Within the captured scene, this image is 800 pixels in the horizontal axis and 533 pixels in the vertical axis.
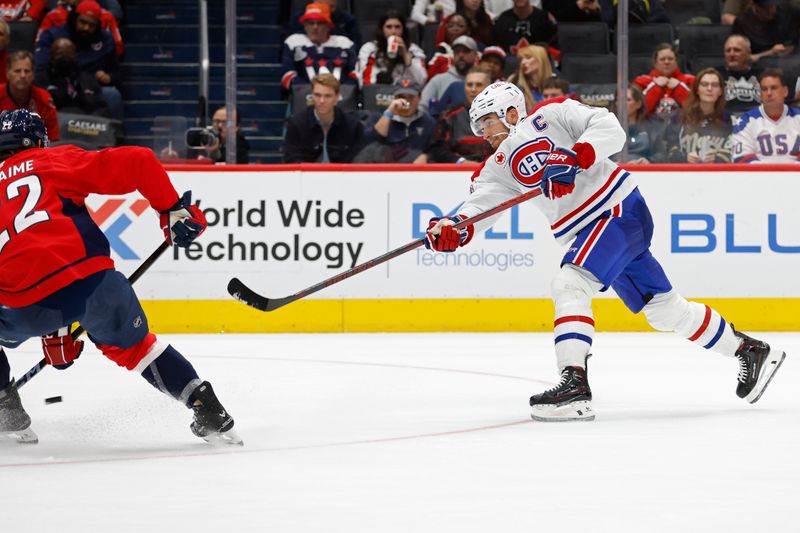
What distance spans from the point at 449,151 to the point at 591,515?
427 cm

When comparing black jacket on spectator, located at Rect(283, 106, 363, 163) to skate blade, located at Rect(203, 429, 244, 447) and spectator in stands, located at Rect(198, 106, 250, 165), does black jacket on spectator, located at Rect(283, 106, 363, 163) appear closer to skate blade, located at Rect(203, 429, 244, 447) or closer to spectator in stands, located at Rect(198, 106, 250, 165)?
spectator in stands, located at Rect(198, 106, 250, 165)

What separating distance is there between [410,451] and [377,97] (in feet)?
12.9

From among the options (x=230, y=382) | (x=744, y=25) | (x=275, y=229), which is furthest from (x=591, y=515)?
(x=744, y=25)

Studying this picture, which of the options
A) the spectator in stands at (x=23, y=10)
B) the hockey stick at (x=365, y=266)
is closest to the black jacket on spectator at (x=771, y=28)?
the hockey stick at (x=365, y=266)

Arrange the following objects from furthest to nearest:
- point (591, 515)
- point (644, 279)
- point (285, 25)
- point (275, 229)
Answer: point (285, 25), point (275, 229), point (644, 279), point (591, 515)

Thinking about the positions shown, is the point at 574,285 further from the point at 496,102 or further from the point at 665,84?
the point at 665,84

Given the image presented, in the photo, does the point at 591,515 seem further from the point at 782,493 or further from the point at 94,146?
the point at 94,146

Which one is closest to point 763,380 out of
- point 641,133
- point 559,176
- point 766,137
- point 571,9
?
point 559,176

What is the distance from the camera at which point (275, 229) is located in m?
6.58

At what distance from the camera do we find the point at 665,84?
22.8ft

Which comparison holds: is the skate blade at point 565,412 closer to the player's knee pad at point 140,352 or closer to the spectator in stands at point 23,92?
the player's knee pad at point 140,352

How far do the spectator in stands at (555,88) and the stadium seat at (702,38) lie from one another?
1.17 m

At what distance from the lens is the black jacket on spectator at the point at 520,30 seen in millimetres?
8047

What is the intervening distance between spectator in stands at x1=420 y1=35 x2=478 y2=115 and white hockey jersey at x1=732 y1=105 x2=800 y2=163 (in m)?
1.57
